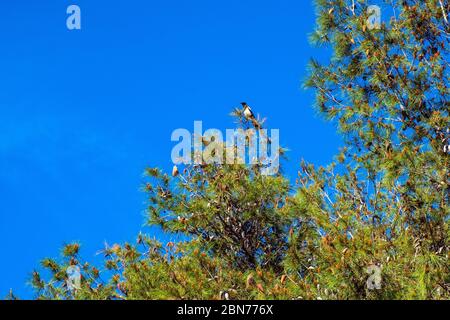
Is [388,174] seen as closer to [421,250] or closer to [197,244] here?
[421,250]

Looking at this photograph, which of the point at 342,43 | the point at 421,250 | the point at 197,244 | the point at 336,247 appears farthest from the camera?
the point at 342,43

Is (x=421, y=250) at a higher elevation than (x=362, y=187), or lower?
lower

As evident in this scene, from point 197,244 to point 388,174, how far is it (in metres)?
2.20

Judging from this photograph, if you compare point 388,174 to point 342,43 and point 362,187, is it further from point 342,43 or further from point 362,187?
point 342,43

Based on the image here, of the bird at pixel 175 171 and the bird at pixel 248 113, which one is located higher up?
the bird at pixel 248 113

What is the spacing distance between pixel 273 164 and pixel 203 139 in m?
0.81

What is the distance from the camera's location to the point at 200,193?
6949 millimetres

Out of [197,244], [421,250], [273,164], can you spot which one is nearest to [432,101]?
[273,164]

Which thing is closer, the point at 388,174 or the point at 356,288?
the point at 356,288

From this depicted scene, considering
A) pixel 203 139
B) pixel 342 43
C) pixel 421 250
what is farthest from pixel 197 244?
pixel 342 43

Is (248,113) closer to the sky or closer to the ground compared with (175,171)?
closer to the sky

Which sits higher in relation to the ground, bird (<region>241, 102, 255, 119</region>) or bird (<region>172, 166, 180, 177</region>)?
bird (<region>241, 102, 255, 119</region>)

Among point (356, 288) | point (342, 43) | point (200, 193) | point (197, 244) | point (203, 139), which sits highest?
point (342, 43)

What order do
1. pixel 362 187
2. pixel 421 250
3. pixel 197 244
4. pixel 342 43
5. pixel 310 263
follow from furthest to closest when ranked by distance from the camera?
pixel 342 43 < pixel 362 187 < pixel 197 244 < pixel 310 263 < pixel 421 250
